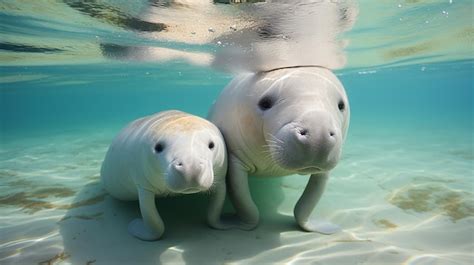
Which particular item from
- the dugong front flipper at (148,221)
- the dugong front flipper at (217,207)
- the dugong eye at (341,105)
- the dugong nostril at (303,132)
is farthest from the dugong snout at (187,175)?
the dugong eye at (341,105)

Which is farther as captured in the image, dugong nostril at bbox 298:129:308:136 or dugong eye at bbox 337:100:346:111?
dugong eye at bbox 337:100:346:111

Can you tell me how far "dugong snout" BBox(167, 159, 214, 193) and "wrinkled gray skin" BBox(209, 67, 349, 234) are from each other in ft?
2.36

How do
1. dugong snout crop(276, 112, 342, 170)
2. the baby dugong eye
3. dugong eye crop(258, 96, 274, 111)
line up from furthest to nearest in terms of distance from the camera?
dugong eye crop(258, 96, 274, 111) → the baby dugong eye → dugong snout crop(276, 112, 342, 170)

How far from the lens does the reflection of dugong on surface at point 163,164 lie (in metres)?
3.12

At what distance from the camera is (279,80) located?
4207mm

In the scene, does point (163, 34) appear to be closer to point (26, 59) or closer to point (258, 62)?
point (258, 62)

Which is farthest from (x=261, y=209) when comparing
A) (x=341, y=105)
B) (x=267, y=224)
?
(x=341, y=105)

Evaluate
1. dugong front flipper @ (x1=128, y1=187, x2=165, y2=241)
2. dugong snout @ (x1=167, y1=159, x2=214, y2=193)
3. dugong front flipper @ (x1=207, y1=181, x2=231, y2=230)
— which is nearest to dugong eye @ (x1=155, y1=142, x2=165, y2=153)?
dugong snout @ (x1=167, y1=159, x2=214, y2=193)

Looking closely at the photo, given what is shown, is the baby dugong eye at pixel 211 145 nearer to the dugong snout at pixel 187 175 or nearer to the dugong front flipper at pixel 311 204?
the dugong snout at pixel 187 175

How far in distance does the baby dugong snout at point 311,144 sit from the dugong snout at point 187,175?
72 centimetres

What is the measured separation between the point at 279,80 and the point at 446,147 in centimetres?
988

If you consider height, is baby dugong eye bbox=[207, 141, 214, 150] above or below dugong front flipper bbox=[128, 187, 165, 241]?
above

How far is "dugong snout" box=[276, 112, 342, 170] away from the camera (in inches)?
117

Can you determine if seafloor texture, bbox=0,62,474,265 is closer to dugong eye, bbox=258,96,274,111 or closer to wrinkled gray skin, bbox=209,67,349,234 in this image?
wrinkled gray skin, bbox=209,67,349,234
